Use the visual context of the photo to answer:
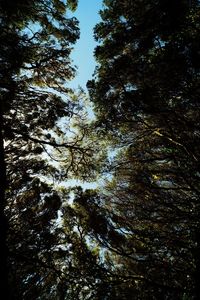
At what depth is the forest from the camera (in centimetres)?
681

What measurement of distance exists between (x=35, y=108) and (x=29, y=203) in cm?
292

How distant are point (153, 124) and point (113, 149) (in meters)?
1.57

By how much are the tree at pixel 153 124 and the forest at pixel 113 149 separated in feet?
0.10

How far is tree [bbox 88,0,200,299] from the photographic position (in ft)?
21.5

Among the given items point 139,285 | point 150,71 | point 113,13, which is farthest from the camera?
point 113,13

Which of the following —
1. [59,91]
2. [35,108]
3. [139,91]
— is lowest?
[139,91]

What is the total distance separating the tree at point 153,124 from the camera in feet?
21.5

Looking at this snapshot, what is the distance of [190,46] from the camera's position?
628 centimetres

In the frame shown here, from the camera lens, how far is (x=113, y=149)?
9.32 meters

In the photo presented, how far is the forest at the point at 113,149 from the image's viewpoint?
6.81 metres

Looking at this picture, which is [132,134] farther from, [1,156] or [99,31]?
[1,156]

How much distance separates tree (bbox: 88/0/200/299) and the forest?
0.03 meters

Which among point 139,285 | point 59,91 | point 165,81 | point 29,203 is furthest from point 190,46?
point 29,203

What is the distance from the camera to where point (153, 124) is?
838 centimetres
